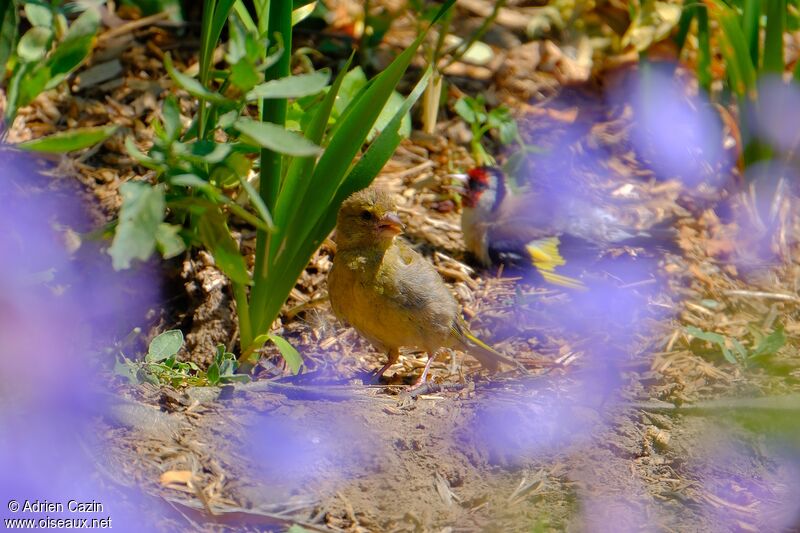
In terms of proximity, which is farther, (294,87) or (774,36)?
(774,36)

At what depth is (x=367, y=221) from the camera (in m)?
3.98

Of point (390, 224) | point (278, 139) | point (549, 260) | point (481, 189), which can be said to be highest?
point (278, 139)

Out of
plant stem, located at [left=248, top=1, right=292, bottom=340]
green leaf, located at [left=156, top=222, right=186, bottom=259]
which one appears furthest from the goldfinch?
green leaf, located at [left=156, top=222, right=186, bottom=259]

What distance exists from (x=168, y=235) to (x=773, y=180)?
3628 millimetres

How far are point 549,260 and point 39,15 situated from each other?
3.11 m

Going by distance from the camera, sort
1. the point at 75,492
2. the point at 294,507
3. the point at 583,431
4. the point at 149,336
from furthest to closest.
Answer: the point at 149,336 → the point at 583,431 → the point at 294,507 → the point at 75,492

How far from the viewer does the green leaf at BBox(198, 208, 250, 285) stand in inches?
116

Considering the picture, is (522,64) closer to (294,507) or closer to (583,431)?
(583,431)

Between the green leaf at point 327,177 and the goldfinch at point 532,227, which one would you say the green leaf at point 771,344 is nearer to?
the goldfinch at point 532,227

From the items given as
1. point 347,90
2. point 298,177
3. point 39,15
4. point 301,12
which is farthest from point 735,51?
point 39,15

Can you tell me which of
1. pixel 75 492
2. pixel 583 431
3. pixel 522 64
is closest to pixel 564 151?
pixel 522 64

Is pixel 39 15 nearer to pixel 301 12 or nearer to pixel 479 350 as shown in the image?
pixel 301 12

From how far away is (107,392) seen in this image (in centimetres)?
297

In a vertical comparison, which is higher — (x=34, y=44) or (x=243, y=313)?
(x=34, y=44)
